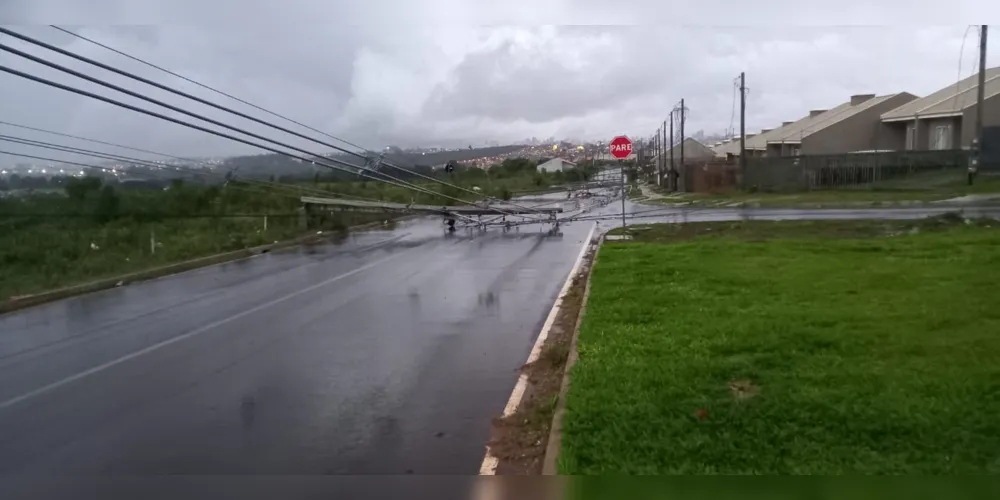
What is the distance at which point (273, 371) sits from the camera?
8008mm

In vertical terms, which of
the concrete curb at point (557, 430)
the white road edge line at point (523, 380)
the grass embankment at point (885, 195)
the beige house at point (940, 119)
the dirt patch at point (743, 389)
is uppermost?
the beige house at point (940, 119)

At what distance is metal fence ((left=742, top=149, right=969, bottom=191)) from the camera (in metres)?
26.3

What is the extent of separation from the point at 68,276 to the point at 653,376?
12.5 metres

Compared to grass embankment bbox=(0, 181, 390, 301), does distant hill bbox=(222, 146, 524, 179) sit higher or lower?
higher

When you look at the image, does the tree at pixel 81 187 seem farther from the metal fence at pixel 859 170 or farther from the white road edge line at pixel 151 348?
the metal fence at pixel 859 170

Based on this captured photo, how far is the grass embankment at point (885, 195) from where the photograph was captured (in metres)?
24.0

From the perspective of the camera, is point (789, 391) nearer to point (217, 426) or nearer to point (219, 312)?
point (217, 426)

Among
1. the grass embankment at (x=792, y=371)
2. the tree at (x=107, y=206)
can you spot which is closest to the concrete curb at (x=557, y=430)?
the grass embankment at (x=792, y=371)

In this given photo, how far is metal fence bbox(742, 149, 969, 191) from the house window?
41 cm

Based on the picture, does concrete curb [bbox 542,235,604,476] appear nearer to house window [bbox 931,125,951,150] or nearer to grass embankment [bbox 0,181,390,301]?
grass embankment [bbox 0,181,390,301]

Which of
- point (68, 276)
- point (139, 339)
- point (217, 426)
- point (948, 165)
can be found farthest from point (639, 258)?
point (948, 165)

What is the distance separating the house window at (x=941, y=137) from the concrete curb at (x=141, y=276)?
18.9m

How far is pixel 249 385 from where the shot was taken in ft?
24.6

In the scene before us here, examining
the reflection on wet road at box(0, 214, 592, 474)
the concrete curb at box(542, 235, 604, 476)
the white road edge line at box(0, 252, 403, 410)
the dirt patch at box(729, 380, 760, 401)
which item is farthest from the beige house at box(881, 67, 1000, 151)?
the dirt patch at box(729, 380, 760, 401)
